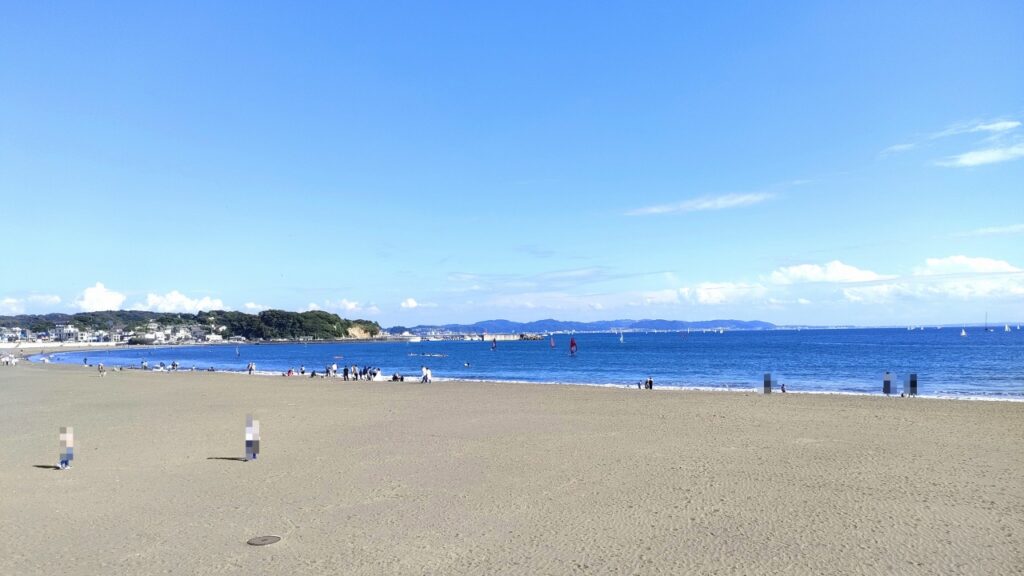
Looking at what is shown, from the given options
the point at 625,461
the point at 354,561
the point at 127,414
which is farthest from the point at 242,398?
the point at 354,561

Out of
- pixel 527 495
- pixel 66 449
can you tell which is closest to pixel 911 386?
pixel 527 495

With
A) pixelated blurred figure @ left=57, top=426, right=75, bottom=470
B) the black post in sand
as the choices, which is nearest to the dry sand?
pixelated blurred figure @ left=57, top=426, right=75, bottom=470

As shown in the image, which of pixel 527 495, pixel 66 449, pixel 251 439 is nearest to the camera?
pixel 527 495

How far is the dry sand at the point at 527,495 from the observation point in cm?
738

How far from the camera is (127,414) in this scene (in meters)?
21.8

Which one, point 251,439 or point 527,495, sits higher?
point 251,439

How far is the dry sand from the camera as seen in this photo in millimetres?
7375

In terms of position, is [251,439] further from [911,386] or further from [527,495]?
[911,386]

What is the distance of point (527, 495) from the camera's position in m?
10.2

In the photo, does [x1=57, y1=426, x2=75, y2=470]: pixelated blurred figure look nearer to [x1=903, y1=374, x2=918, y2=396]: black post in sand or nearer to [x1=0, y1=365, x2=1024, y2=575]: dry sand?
[x1=0, y1=365, x2=1024, y2=575]: dry sand

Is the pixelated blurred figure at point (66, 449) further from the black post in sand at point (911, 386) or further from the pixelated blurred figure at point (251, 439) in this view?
the black post in sand at point (911, 386)

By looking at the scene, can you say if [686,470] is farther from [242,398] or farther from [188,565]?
[242,398]

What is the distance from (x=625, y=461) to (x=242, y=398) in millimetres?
20462

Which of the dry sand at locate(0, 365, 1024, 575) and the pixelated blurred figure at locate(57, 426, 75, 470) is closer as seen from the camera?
the dry sand at locate(0, 365, 1024, 575)
